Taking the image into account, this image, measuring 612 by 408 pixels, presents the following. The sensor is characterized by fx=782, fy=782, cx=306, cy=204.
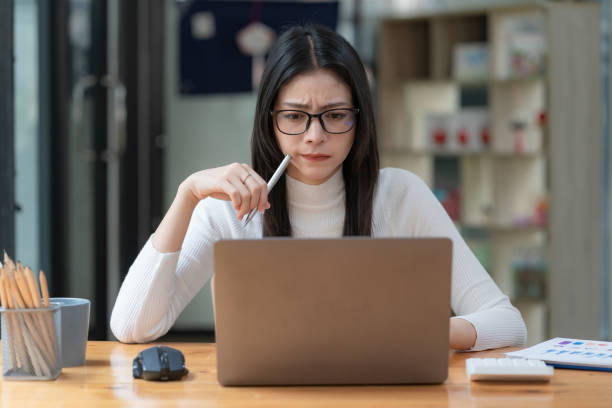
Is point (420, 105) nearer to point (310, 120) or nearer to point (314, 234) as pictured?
point (314, 234)

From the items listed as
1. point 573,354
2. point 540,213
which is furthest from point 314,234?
point 540,213

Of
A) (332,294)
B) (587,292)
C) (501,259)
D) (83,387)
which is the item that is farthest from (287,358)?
(501,259)

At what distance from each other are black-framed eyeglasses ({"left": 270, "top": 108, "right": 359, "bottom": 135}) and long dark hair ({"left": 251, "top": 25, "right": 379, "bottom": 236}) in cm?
5

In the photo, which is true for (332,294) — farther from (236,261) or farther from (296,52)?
(296,52)

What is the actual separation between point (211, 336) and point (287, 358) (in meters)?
3.98

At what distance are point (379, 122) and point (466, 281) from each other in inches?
127

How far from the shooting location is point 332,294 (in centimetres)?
99

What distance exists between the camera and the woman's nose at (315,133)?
1.54 metres

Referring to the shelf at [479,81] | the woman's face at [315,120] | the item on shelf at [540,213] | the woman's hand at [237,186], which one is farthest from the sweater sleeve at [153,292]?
the shelf at [479,81]

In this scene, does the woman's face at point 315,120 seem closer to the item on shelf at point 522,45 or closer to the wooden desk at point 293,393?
the wooden desk at point 293,393

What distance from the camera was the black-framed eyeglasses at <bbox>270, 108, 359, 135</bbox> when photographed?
61.5 inches

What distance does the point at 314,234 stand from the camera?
171 centimetres

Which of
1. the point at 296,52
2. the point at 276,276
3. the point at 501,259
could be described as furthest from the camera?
the point at 501,259

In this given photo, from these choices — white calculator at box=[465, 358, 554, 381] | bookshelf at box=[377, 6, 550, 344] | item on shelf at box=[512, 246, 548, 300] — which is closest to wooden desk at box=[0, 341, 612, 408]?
white calculator at box=[465, 358, 554, 381]
